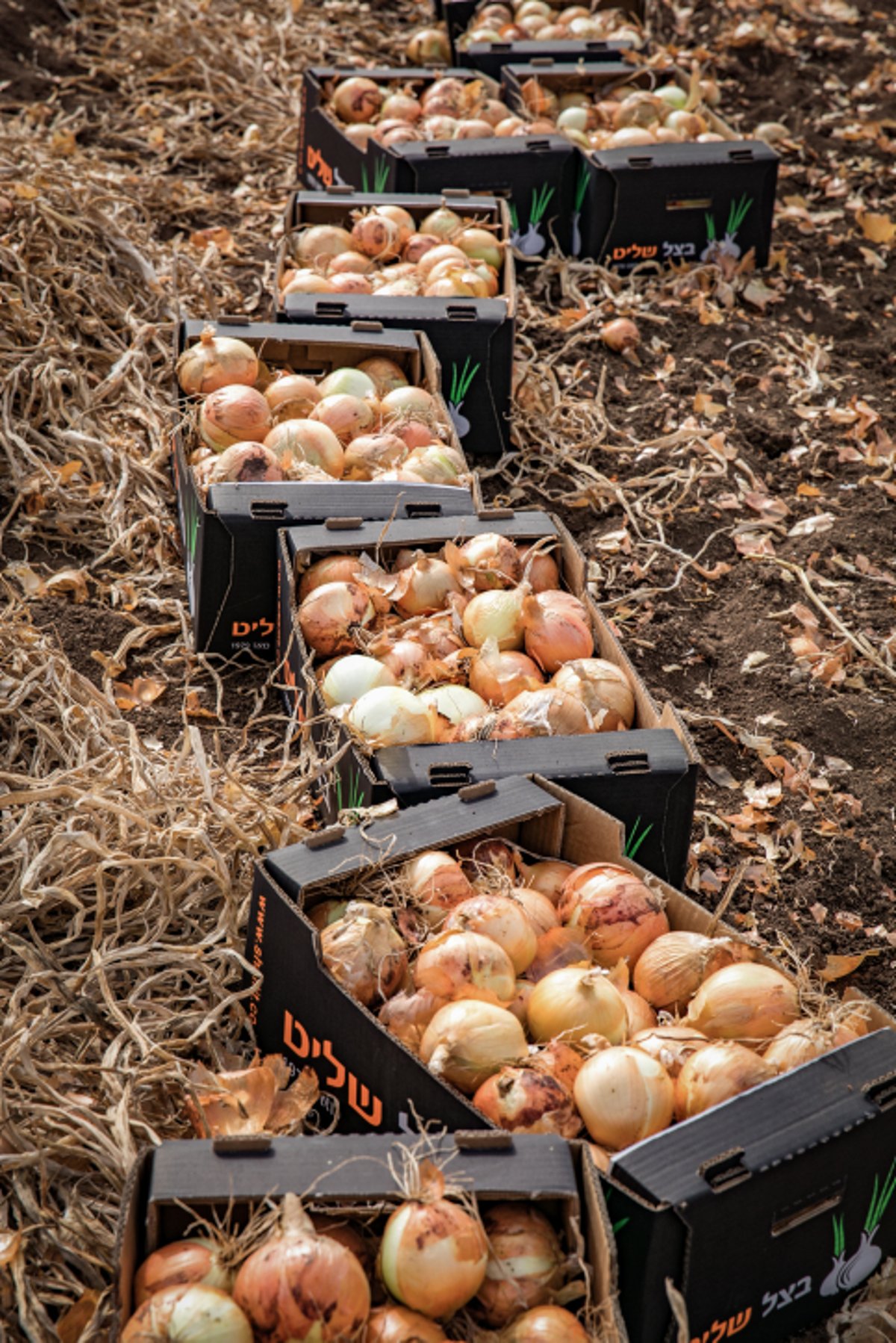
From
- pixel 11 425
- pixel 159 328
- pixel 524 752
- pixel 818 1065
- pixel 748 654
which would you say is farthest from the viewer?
pixel 159 328

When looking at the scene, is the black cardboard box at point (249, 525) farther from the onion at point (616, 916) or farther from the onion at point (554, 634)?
the onion at point (616, 916)

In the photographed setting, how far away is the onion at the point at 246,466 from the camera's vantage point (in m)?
3.16

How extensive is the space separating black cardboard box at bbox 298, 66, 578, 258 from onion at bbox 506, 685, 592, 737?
281cm

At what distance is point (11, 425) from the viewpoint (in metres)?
3.86

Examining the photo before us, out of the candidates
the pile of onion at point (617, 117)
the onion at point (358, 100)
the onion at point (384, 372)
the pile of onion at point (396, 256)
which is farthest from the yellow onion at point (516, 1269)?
the onion at point (358, 100)

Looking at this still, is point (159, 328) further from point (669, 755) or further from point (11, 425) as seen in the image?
point (669, 755)

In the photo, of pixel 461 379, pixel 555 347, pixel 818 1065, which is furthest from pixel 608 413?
pixel 818 1065

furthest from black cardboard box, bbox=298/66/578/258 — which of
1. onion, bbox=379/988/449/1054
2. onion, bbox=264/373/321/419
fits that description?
onion, bbox=379/988/449/1054

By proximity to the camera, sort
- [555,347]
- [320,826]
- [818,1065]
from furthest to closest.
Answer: [555,347]
[320,826]
[818,1065]

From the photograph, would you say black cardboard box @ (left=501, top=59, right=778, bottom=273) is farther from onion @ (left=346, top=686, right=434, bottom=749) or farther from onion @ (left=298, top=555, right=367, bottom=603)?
onion @ (left=346, top=686, right=434, bottom=749)

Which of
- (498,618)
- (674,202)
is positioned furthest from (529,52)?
(498,618)

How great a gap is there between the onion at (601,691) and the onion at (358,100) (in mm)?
3530

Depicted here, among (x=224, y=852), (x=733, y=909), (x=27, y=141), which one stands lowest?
(x=733, y=909)

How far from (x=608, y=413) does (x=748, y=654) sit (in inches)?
51.4
